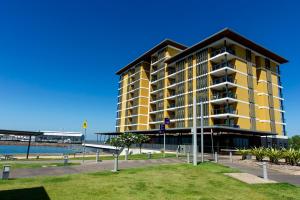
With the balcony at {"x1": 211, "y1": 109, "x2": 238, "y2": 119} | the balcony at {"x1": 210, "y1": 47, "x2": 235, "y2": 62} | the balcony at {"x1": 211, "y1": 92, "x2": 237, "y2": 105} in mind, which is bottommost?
the balcony at {"x1": 211, "y1": 109, "x2": 238, "y2": 119}

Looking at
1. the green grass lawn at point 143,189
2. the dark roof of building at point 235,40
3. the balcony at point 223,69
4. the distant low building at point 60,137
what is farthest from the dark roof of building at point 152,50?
the distant low building at point 60,137

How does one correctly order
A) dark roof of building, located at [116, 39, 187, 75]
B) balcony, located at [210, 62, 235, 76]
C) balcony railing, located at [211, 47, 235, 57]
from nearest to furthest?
balcony, located at [210, 62, 235, 76]
balcony railing, located at [211, 47, 235, 57]
dark roof of building, located at [116, 39, 187, 75]

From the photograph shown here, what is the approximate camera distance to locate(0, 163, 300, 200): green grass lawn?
31.5 ft

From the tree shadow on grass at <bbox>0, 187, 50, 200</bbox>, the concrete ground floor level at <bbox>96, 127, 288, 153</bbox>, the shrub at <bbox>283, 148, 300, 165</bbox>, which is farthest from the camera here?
the concrete ground floor level at <bbox>96, 127, 288, 153</bbox>

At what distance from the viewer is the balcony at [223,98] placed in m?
46.5

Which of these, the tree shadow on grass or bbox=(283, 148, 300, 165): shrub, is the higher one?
bbox=(283, 148, 300, 165): shrub

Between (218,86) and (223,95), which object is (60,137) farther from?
(218,86)

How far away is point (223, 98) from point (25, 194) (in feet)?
141

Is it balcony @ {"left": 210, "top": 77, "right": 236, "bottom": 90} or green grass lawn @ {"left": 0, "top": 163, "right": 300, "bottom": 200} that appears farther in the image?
balcony @ {"left": 210, "top": 77, "right": 236, "bottom": 90}

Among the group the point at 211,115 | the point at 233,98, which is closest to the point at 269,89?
the point at 233,98

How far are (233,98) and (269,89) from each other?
53.5 feet

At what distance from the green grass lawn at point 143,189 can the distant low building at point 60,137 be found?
15403cm

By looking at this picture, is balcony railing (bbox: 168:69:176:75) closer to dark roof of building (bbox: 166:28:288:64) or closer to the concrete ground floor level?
dark roof of building (bbox: 166:28:288:64)

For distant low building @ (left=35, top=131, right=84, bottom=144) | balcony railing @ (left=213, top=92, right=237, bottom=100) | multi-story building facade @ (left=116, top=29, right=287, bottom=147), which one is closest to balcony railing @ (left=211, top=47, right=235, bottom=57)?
multi-story building facade @ (left=116, top=29, right=287, bottom=147)
